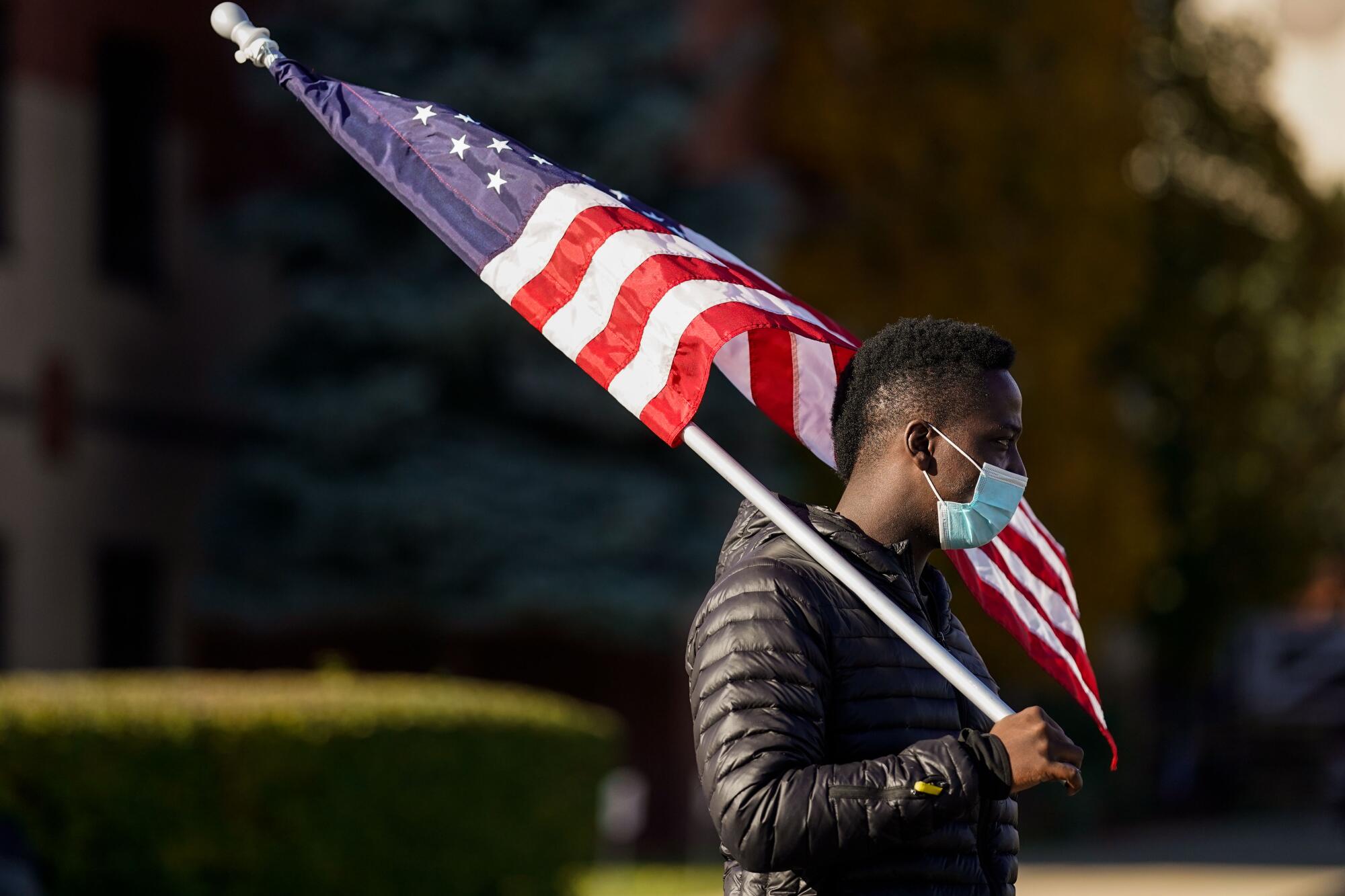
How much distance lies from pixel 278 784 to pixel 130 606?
839 centimetres

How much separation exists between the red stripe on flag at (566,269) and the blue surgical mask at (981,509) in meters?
1.12

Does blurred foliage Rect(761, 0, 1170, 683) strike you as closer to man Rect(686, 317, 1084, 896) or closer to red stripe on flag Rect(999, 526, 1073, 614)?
red stripe on flag Rect(999, 526, 1073, 614)

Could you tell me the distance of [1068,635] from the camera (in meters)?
5.21

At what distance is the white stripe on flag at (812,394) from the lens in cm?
510

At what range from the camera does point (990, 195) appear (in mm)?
22234

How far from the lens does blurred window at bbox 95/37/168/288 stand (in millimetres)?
17984

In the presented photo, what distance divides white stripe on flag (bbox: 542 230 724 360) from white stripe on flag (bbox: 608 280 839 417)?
0.13 m

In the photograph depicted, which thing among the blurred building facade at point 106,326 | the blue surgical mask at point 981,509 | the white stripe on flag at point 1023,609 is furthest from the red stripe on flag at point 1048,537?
the blurred building facade at point 106,326

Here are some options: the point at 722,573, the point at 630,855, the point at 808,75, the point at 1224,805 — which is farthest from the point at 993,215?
the point at 722,573

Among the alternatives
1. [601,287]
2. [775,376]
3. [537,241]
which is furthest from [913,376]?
[775,376]

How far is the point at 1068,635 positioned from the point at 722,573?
5.51 ft

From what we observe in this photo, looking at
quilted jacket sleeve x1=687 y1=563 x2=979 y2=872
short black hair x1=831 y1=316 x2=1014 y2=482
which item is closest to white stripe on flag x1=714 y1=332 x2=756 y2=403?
short black hair x1=831 y1=316 x2=1014 y2=482

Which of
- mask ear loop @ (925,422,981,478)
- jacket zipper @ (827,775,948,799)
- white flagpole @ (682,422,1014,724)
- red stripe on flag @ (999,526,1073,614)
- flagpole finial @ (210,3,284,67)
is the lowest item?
jacket zipper @ (827,775,948,799)

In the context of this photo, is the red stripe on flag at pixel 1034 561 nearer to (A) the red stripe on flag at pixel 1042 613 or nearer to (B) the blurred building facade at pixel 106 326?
(A) the red stripe on flag at pixel 1042 613
